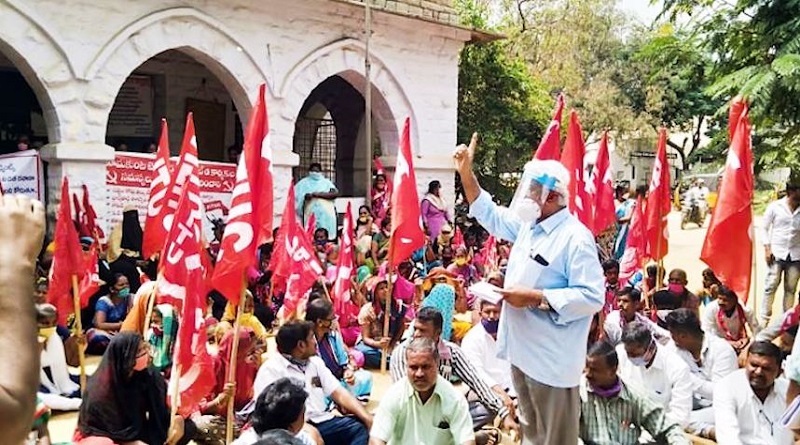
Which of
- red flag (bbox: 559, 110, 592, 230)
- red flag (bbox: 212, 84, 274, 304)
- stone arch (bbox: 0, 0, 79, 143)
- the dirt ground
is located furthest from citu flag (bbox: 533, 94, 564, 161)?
stone arch (bbox: 0, 0, 79, 143)

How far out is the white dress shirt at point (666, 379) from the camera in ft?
16.9

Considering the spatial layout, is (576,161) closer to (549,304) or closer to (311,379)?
(311,379)

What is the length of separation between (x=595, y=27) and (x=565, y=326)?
87.3 ft

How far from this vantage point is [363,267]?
9.55 meters

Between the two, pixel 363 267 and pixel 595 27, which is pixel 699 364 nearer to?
pixel 363 267

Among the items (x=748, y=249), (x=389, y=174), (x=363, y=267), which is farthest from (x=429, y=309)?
(x=389, y=174)

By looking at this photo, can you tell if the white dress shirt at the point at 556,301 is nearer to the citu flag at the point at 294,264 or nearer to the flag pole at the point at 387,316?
the flag pole at the point at 387,316

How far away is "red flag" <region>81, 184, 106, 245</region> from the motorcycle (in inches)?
732

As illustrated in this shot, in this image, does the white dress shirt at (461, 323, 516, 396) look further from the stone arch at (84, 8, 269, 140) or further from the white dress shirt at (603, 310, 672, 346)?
the stone arch at (84, 8, 269, 140)

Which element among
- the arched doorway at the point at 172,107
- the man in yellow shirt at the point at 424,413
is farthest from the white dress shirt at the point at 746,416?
the arched doorway at the point at 172,107

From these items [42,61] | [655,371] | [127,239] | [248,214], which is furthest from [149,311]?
[42,61]

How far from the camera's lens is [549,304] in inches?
137

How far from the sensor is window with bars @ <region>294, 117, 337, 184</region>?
15.0m

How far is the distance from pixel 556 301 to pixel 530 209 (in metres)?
0.45
